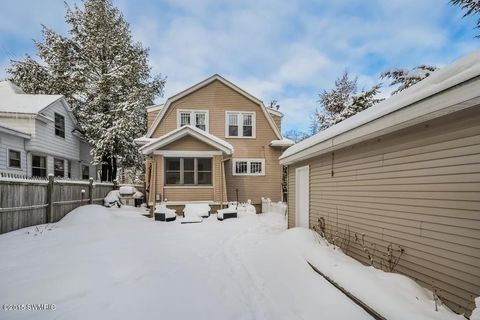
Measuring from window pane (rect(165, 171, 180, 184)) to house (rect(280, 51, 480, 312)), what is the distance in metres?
8.94

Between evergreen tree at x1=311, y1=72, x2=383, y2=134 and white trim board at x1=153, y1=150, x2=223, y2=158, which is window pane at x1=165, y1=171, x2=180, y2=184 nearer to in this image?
white trim board at x1=153, y1=150, x2=223, y2=158

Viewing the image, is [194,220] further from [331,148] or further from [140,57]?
[140,57]

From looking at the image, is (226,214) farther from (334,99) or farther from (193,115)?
(334,99)

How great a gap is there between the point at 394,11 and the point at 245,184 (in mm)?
10942

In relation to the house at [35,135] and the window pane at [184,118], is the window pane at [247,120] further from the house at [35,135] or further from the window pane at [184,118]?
the house at [35,135]

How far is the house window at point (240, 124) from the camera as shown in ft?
53.7

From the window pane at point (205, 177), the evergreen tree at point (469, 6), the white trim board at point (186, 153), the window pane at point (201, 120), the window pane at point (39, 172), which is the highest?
the evergreen tree at point (469, 6)

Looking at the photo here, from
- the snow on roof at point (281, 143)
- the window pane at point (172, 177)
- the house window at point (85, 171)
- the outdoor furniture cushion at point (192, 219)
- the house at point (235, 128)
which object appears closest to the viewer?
the outdoor furniture cushion at point (192, 219)

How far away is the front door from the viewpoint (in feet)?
26.1

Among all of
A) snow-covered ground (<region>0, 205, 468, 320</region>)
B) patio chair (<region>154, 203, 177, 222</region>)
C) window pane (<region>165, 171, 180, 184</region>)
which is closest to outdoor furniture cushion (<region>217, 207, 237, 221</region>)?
patio chair (<region>154, 203, 177, 222</region>)

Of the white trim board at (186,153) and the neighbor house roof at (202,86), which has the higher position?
the neighbor house roof at (202,86)

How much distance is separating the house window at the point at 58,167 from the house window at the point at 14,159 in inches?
111

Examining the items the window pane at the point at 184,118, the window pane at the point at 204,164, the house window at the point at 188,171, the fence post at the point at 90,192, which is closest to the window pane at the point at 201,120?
the window pane at the point at 184,118

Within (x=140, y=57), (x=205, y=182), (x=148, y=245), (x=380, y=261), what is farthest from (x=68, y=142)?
(x=380, y=261)
